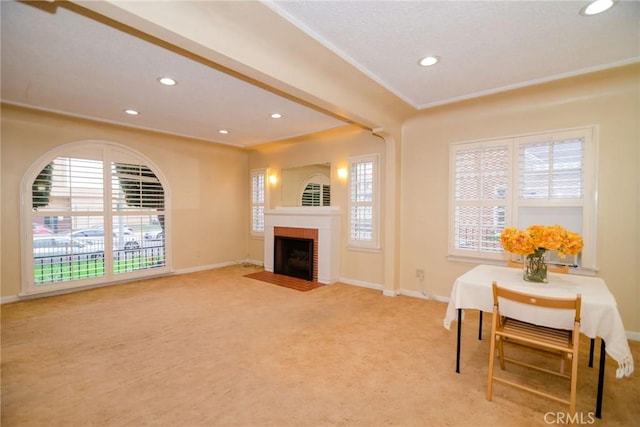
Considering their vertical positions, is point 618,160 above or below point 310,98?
below

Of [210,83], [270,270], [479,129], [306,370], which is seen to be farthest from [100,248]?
[479,129]

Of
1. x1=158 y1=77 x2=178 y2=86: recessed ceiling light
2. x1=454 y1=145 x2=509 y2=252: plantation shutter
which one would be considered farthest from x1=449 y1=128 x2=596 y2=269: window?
x1=158 y1=77 x2=178 y2=86: recessed ceiling light

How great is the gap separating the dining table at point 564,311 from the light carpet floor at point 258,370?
39 centimetres

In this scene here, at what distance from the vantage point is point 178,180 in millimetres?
5859

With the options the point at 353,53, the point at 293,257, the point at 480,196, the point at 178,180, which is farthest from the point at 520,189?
the point at 178,180

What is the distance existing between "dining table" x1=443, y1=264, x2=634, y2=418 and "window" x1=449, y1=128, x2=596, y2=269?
Result: 112 centimetres

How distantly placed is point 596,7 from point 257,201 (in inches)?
236

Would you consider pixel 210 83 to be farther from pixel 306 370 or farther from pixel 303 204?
pixel 303 204

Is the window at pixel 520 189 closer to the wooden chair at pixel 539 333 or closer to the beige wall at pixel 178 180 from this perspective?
the wooden chair at pixel 539 333

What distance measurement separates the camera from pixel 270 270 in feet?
20.2

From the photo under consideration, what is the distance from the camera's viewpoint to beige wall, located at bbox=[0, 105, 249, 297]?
413 cm

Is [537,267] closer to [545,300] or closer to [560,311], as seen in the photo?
[560,311]

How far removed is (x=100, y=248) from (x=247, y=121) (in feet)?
10.6

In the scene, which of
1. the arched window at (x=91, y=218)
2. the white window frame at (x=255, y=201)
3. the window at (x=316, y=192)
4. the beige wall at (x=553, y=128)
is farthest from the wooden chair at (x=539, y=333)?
the arched window at (x=91, y=218)
